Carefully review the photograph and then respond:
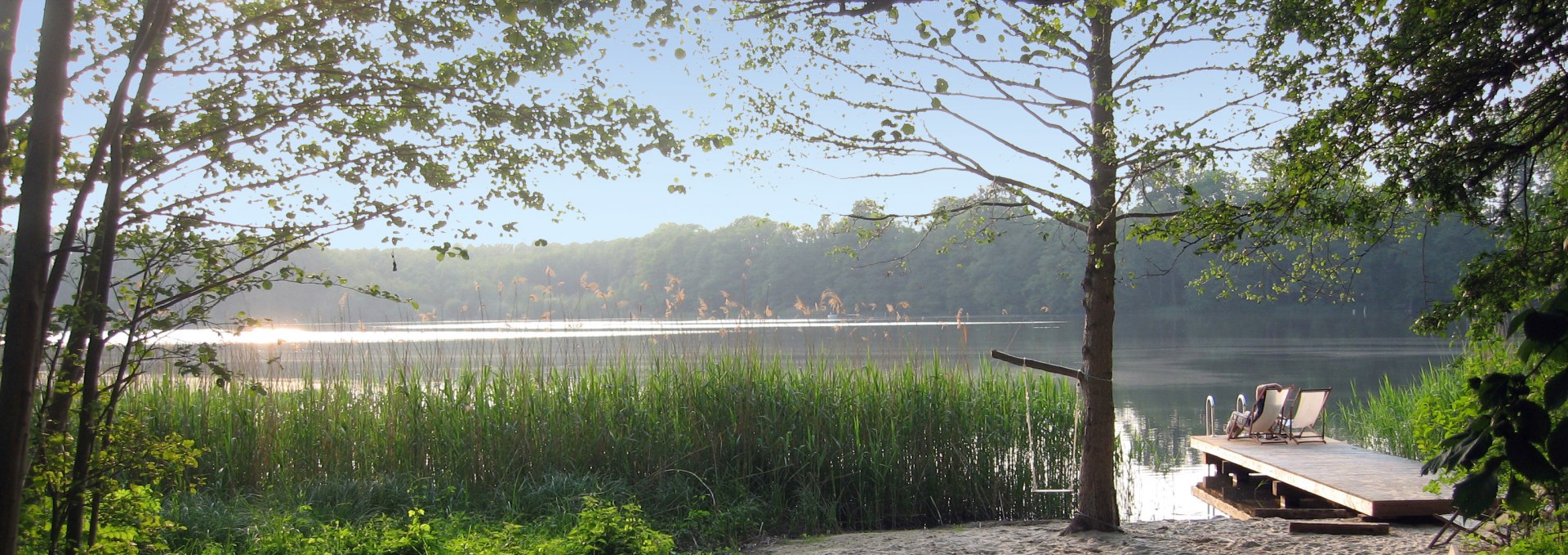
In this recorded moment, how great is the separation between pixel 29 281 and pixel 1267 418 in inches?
387

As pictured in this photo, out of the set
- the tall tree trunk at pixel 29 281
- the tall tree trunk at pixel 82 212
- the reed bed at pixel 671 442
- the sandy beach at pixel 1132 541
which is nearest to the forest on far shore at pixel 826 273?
the reed bed at pixel 671 442

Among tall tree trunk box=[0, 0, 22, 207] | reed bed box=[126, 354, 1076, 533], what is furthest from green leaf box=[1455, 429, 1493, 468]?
reed bed box=[126, 354, 1076, 533]

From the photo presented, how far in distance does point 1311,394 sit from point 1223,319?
41.0 metres

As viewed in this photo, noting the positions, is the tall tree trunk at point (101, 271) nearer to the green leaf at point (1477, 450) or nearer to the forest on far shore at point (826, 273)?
the green leaf at point (1477, 450)

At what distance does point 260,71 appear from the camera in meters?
3.19

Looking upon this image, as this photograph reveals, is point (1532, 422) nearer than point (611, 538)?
Yes

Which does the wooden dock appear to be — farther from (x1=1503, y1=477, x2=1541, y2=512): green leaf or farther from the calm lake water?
(x1=1503, y1=477, x2=1541, y2=512): green leaf

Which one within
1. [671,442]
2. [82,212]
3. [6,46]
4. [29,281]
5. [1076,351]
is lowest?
[1076,351]

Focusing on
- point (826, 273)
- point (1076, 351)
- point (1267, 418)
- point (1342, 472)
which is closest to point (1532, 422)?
point (1342, 472)

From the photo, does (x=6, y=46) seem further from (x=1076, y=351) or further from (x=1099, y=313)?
(x=1076, y=351)

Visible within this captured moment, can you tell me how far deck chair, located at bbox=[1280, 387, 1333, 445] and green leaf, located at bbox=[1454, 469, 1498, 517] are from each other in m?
8.70

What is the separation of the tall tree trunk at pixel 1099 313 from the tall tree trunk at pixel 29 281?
15.1ft

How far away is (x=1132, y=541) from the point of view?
19.5 feet

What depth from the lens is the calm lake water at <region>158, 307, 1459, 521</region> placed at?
865 cm
